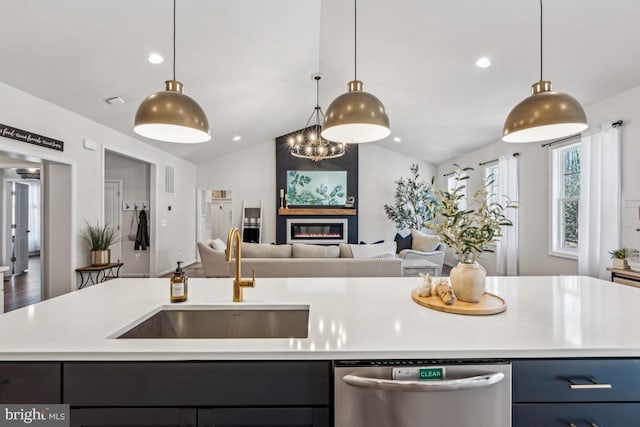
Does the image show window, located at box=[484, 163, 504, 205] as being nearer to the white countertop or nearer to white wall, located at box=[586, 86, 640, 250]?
white wall, located at box=[586, 86, 640, 250]

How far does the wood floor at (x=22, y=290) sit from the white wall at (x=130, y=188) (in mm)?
1322

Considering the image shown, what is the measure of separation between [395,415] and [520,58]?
3789mm

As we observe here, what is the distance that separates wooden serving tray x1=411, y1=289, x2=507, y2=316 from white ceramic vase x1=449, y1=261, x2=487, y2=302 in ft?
0.09

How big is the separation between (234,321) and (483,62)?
3.76 meters

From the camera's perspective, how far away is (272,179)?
8.06 meters

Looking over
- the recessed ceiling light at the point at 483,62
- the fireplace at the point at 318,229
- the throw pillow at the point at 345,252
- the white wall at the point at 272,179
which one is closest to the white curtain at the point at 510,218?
the recessed ceiling light at the point at 483,62

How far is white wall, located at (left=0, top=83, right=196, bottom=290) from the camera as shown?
123 inches

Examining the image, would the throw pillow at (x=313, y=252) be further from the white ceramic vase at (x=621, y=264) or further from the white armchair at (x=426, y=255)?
the white ceramic vase at (x=621, y=264)

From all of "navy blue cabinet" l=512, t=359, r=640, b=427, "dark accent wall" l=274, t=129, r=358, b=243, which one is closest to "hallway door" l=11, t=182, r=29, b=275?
"dark accent wall" l=274, t=129, r=358, b=243

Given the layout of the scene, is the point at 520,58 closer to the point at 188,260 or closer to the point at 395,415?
the point at 395,415

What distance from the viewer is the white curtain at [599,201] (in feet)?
11.2

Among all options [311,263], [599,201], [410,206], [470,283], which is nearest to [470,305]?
[470,283]

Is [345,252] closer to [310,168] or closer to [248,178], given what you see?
[310,168]

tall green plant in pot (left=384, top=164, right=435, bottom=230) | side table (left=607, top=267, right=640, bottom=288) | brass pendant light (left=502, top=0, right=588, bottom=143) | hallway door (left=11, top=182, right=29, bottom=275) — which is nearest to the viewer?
brass pendant light (left=502, top=0, right=588, bottom=143)
